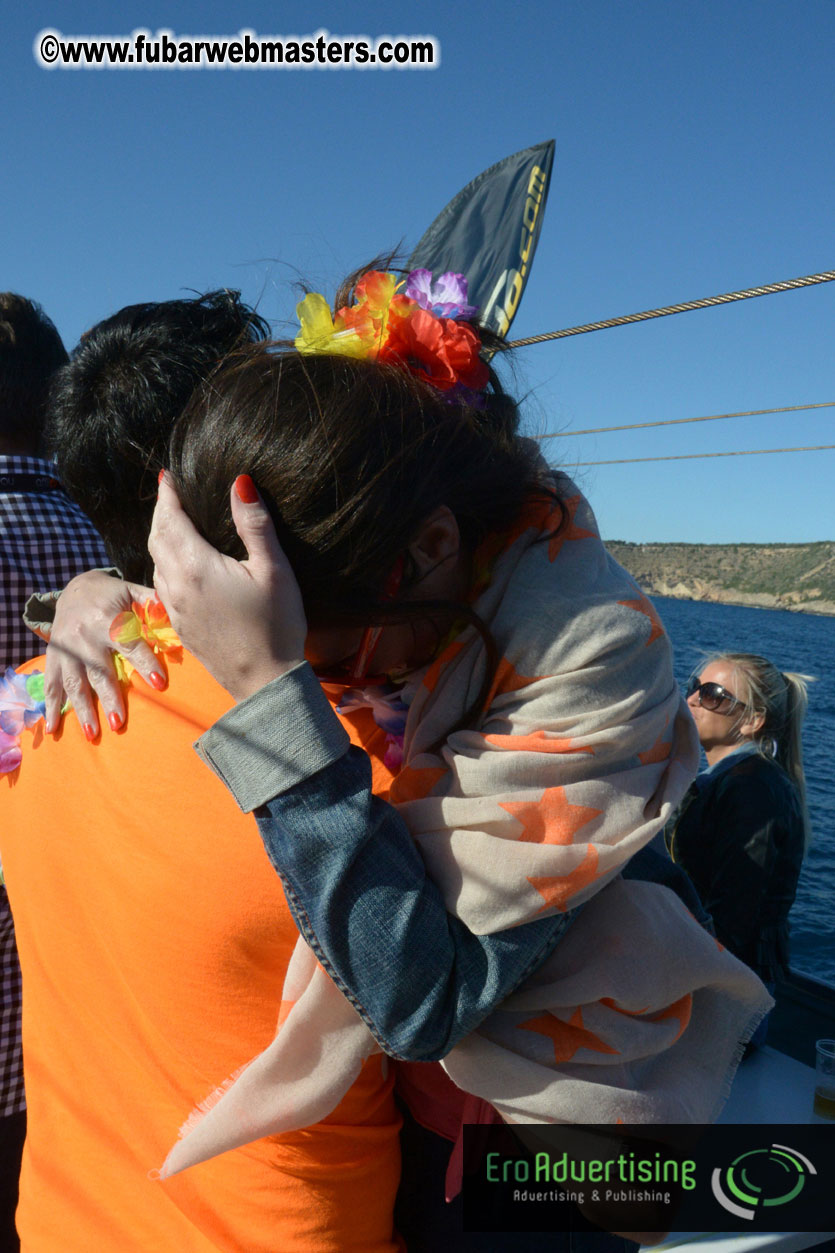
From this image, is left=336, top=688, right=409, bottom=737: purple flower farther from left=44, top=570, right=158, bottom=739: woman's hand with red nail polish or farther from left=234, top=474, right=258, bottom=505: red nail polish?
left=234, top=474, right=258, bottom=505: red nail polish

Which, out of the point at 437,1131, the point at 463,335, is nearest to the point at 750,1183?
the point at 437,1131

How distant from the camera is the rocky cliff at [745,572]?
9431cm

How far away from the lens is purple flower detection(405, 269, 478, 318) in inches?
44.3

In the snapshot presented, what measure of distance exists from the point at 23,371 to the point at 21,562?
0.42m

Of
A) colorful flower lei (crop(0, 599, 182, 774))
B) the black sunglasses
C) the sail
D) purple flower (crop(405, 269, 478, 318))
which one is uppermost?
the sail

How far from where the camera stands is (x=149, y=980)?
99 cm

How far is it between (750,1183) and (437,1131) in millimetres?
1320

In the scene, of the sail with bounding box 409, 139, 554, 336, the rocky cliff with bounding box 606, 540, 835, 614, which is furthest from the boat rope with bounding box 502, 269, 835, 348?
the rocky cliff with bounding box 606, 540, 835, 614

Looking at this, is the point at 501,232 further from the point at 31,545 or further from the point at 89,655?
the point at 89,655

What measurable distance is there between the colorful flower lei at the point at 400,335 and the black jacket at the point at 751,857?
2737 millimetres

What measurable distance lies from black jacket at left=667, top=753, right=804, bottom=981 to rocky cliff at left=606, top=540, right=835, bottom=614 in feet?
289

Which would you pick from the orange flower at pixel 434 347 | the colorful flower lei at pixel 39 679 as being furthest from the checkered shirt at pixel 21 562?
the orange flower at pixel 434 347

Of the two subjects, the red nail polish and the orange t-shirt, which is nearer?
the red nail polish

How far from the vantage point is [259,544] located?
33.0 inches
